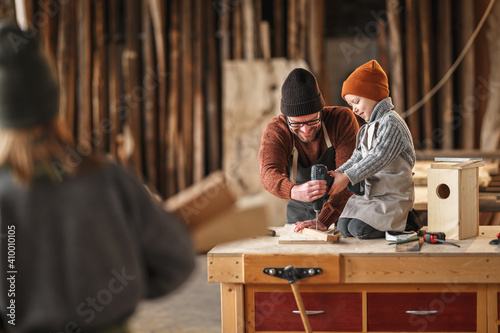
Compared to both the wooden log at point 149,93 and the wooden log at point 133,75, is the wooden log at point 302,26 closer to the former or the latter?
the wooden log at point 149,93

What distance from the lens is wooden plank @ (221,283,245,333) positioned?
292 centimetres

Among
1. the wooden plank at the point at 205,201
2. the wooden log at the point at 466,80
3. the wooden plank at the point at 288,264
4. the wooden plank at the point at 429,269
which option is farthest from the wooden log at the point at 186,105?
Answer: the wooden plank at the point at 205,201

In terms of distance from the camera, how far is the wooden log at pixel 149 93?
7305 mm

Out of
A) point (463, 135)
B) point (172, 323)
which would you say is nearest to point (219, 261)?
point (172, 323)

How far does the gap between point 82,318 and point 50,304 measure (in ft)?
0.30

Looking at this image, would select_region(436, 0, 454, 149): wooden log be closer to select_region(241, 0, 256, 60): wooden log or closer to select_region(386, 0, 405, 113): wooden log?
select_region(386, 0, 405, 113): wooden log

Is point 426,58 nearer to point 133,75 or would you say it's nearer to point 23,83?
point 133,75

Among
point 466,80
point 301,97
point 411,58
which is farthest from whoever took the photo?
point 411,58

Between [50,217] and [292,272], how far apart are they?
163 cm

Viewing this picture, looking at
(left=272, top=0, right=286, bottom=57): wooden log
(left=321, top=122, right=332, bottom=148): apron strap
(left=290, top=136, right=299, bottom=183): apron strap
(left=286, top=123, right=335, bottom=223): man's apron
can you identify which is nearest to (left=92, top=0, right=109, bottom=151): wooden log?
(left=272, top=0, right=286, bottom=57): wooden log

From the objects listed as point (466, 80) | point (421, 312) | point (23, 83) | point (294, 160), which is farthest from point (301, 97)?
point (466, 80)

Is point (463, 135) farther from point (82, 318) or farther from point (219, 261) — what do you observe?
point (82, 318)

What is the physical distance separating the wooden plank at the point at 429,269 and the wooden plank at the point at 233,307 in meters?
0.58

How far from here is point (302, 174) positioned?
3629mm
